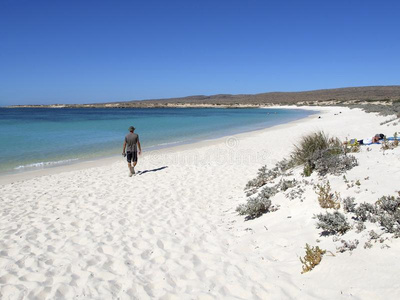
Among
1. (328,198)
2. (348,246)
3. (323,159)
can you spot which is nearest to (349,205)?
(328,198)

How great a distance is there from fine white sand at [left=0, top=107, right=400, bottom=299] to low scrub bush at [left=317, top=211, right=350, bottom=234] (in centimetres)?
11

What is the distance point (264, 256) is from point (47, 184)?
7.01m

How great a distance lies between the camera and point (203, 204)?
620 centimetres

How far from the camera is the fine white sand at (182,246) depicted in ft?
9.50

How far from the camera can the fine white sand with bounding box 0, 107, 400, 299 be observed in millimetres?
2895

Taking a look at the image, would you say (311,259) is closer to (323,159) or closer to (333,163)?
(333,163)

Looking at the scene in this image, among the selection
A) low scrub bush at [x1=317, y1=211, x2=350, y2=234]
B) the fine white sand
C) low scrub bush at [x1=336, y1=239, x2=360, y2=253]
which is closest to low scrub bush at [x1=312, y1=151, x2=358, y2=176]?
the fine white sand

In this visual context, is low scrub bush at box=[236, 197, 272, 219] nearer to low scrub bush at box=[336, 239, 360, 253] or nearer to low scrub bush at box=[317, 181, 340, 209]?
low scrub bush at box=[317, 181, 340, 209]

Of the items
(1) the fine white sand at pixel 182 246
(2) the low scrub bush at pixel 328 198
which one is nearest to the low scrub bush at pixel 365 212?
(1) the fine white sand at pixel 182 246

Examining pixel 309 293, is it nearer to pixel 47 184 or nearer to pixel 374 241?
pixel 374 241

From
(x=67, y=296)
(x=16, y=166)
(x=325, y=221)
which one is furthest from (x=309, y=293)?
(x=16, y=166)

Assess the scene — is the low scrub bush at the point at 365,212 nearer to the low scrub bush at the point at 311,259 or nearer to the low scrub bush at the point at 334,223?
the low scrub bush at the point at 334,223

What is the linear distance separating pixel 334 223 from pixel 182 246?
2102mm

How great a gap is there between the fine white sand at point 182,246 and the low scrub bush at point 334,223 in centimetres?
11
